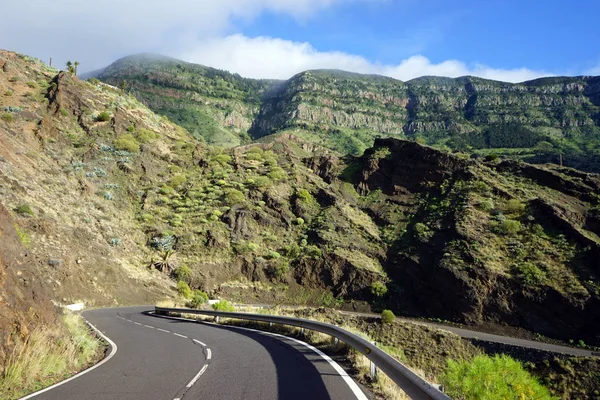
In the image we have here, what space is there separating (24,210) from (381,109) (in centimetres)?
14605

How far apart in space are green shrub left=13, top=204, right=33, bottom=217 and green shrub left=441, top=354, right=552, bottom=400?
37887 mm

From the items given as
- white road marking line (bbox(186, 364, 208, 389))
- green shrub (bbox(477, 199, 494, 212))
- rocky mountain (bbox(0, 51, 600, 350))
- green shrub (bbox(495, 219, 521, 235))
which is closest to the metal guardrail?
white road marking line (bbox(186, 364, 208, 389))

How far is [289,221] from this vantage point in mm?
51500

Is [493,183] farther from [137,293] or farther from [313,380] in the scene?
[313,380]

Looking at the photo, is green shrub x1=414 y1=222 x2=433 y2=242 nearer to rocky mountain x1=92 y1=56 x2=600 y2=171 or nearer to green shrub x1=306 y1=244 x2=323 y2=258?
green shrub x1=306 y1=244 x2=323 y2=258

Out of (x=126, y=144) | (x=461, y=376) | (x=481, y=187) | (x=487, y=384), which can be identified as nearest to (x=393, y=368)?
(x=487, y=384)

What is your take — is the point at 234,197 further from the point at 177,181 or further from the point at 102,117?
the point at 102,117

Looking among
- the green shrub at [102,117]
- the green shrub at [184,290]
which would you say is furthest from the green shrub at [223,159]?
the green shrub at [184,290]

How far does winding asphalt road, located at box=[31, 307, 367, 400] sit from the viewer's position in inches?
260

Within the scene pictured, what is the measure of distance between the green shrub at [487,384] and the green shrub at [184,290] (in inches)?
1329

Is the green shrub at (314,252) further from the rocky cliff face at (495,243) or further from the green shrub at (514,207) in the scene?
the green shrub at (514,207)

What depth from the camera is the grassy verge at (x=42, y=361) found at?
6828 millimetres

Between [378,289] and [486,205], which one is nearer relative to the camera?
[378,289]

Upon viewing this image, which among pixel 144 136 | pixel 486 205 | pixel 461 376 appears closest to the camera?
pixel 461 376
